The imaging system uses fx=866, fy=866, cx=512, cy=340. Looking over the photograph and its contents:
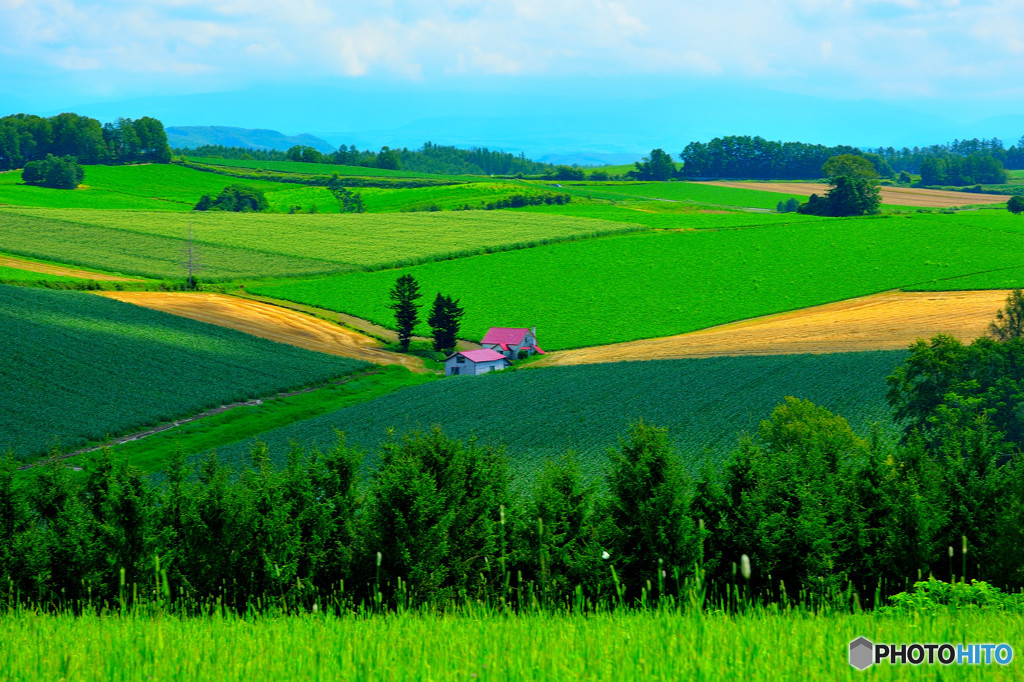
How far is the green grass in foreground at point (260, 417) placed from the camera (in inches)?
1861

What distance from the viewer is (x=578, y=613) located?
866cm

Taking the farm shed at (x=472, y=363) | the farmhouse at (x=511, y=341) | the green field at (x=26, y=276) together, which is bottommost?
the farm shed at (x=472, y=363)

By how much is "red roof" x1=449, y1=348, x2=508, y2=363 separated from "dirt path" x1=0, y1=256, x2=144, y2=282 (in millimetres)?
42969

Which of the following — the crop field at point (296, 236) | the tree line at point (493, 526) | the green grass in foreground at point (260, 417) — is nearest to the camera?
the tree line at point (493, 526)

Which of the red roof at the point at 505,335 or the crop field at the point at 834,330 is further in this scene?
the red roof at the point at 505,335

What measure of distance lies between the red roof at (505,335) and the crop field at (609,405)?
41.1 ft

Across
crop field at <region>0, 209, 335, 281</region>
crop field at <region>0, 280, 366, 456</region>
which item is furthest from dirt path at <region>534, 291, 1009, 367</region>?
crop field at <region>0, 209, 335, 281</region>

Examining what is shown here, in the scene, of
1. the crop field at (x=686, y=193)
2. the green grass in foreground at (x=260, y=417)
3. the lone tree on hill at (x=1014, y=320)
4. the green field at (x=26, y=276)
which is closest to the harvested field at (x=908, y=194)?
the crop field at (x=686, y=193)

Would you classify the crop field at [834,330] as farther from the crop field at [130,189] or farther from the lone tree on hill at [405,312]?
the crop field at [130,189]

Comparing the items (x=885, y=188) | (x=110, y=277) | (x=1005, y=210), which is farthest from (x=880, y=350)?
(x=885, y=188)

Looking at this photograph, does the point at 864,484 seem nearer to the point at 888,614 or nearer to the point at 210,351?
the point at 888,614

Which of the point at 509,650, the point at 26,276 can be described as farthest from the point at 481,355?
the point at 509,650

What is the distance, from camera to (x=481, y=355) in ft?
234

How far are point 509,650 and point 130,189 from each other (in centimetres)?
16541
